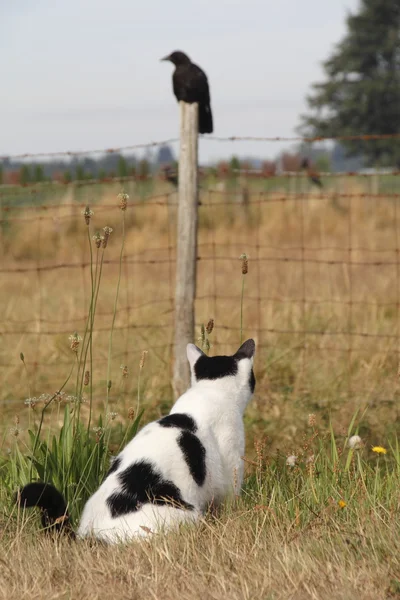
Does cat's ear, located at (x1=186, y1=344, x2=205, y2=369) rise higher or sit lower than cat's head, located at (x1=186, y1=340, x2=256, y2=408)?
higher

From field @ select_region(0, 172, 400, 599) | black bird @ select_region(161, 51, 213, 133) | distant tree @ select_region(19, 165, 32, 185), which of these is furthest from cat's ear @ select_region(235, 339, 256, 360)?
distant tree @ select_region(19, 165, 32, 185)

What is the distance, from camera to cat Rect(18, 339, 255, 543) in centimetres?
315

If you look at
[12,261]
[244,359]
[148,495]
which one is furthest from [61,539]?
[12,261]

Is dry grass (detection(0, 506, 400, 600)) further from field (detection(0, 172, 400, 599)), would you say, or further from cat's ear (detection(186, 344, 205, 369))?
cat's ear (detection(186, 344, 205, 369))

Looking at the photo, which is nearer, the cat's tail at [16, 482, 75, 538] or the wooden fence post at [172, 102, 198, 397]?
the cat's tail at [16, 482, 75, 538]

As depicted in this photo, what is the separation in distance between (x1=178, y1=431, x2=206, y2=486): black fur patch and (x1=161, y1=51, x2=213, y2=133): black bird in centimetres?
287

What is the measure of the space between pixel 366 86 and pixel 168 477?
46.7 m

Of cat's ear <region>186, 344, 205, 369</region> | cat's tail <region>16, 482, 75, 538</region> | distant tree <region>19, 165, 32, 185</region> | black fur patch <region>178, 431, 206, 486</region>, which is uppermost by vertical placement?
distant tree <region>19, 165, 32, 185</region>

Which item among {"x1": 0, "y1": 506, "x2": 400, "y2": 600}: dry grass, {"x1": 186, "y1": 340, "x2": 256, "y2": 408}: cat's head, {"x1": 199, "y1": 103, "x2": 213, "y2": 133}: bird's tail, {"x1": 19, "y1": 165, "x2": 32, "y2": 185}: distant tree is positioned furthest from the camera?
{"x1": 19, "y1": 165, "x2": 32, "y2": 185}: distant tree

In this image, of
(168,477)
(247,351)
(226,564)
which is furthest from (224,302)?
(226,564)

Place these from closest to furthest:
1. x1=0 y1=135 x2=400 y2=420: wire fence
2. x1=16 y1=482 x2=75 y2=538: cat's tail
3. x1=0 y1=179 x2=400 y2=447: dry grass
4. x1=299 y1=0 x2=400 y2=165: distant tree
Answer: x1=16 y1=482 x2=75 y2=538: cat's tail → x1=0 y1=179 x2=400 y2=447: dry grass → x1=0 y1=135 x2=400 y2=420: wire fence → x1=299 y1=0 x2=400 y2=165: distant tree

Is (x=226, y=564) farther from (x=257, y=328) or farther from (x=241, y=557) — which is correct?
(x=257, y=328)

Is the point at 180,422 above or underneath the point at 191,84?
underneath

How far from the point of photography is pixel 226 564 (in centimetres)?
297
